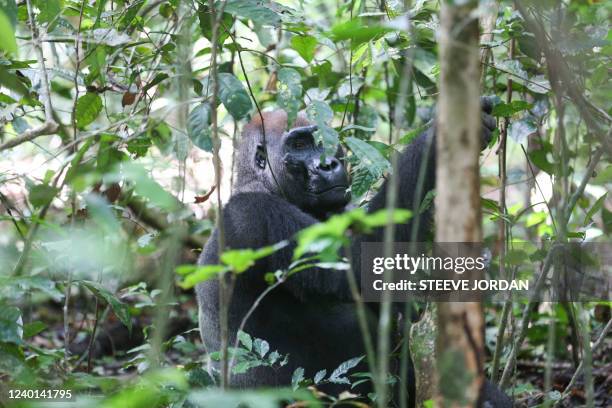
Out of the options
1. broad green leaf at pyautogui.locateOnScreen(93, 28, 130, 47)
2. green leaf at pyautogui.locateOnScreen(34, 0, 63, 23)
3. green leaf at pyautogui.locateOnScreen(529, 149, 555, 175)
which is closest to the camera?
green leaf at pyautogui.locateOnScreen(34, 0, 63, 23)

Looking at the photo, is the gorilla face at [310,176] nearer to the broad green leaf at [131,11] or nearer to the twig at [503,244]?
the twig at [503,244]

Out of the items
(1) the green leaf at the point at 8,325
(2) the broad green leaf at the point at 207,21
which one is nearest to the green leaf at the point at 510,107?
(2) the broad green leaf at the point at 207,21

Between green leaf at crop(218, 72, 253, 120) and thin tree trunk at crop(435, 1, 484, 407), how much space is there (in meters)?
1.26

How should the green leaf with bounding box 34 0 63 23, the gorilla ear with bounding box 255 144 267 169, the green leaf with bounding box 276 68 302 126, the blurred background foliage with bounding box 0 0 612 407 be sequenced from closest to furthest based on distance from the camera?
1. the blurred background foliage with bounding box 0 0 612 407
2. the green leaf with bounding box 276 68 302 126
3. the green leaf with bounding box 34 0 63 23
4. the gorilla ear with bounding box 255 144 267 169

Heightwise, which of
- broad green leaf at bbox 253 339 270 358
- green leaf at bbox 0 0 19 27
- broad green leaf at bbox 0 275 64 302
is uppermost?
green leaf at bbox 0 0 19 27

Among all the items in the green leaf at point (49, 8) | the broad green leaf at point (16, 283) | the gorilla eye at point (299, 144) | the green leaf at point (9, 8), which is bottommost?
the broad green leaf at point (16, 283)

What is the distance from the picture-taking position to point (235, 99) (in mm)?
3039

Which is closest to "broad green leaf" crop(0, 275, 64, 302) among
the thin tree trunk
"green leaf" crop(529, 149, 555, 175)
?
the thin tree trunk

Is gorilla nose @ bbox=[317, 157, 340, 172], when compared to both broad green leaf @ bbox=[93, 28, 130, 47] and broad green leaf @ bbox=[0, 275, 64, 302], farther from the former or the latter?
broad green leaf @ bbox=[0, 275, 64, 302]

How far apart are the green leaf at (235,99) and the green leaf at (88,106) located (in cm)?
114

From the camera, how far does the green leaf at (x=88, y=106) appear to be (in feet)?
12.8

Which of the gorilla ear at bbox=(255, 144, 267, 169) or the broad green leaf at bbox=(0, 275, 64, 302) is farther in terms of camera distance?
the gorilla ear at bbox=(255, 144, 267, 169)

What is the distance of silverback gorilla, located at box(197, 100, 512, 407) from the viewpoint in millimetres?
3805

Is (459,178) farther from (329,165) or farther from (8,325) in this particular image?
(329,165)
